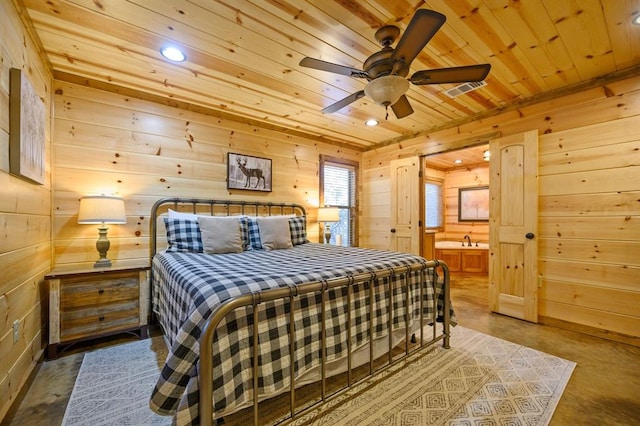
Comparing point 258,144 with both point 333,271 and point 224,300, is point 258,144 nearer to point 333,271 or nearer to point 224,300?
point 333,271

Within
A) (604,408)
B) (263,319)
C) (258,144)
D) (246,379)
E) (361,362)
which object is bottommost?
(604,408)

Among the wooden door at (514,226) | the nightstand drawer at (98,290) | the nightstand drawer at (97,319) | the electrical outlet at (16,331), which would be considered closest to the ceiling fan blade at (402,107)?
the wooden door at (514,226)

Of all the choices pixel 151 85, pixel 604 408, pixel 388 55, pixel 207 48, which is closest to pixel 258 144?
pixel 151 85

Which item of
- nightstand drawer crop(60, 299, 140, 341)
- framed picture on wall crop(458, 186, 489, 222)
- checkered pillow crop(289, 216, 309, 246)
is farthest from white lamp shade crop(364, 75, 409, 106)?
framed picture on wall crop(458, 186, 489, 222)

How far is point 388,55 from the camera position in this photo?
72.1 inches

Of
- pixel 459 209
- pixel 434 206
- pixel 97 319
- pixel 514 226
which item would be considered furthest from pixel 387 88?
pixel 459 209

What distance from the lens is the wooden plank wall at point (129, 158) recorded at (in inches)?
102

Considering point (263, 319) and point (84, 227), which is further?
point (84, 227)

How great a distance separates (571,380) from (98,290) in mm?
3574

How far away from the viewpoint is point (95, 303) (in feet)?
7.50

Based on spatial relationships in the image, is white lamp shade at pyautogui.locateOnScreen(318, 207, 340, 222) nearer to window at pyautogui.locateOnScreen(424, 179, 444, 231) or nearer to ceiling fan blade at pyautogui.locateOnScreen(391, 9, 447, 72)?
ceiling fan blade at pyautogui.locateOnScreen(391, 9, 447, 72)

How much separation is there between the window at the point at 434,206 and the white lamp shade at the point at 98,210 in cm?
582

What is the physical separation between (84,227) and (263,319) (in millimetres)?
2401

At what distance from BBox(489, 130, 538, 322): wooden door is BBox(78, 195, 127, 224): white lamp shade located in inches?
155
